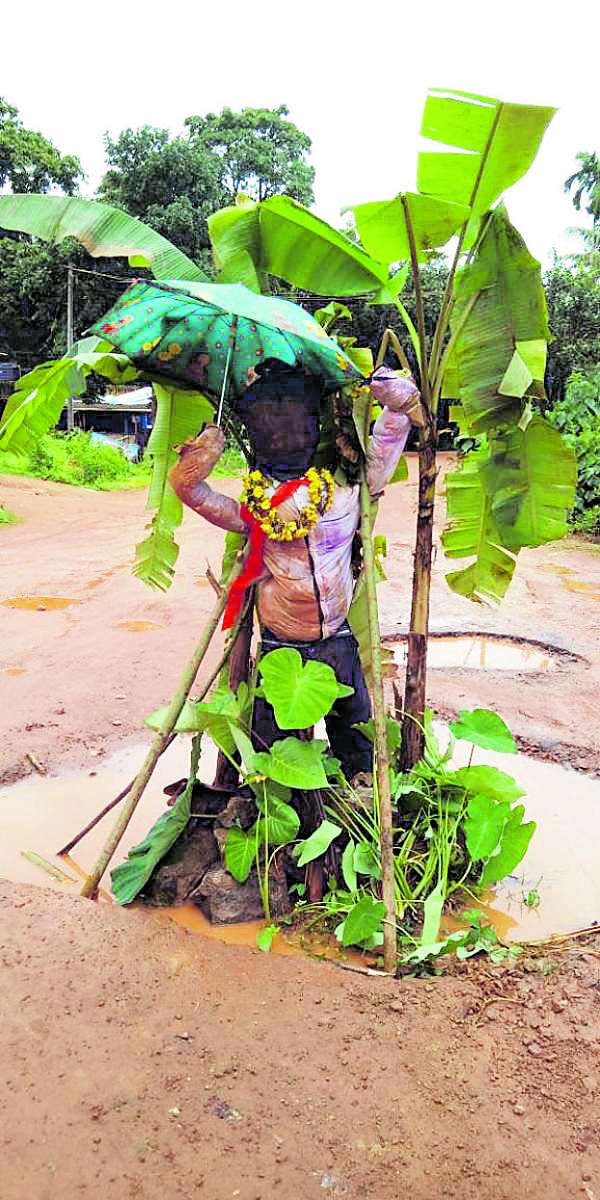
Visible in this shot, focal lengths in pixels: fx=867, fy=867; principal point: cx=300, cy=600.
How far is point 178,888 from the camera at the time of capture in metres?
3.39

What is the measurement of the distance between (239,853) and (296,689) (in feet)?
2.23

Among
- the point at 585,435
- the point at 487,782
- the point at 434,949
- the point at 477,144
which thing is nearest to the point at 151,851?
the point at 434,949

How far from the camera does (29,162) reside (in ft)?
72.4

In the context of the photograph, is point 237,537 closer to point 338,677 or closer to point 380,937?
point 338,677

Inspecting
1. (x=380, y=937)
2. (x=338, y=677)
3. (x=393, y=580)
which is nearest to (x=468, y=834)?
(x=380, y=937)

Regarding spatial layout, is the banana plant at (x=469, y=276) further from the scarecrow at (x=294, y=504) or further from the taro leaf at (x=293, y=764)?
the taro leaf at (x=293, y=764)

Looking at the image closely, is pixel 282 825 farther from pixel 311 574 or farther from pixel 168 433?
pixel 168 433

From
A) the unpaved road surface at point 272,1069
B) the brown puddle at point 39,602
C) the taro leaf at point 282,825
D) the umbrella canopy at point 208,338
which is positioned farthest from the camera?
the brown puddle at point 39,602

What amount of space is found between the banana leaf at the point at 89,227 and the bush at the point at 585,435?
939 centimetres

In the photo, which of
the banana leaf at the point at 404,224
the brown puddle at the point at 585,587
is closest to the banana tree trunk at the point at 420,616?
the banana leaf at the point at 404,224

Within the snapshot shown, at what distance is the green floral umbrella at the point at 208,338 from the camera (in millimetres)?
2697

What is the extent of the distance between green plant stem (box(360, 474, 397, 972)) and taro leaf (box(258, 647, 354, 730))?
0.14 metres

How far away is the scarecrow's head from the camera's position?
317 centimetres

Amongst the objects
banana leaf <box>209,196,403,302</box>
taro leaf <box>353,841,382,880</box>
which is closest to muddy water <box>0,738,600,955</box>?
taro leaf <box>353,841,382,880</box>
